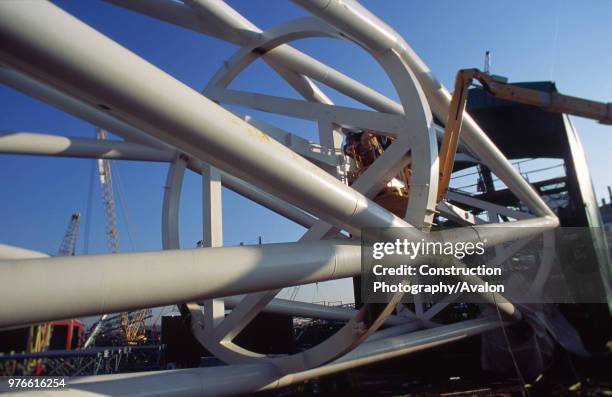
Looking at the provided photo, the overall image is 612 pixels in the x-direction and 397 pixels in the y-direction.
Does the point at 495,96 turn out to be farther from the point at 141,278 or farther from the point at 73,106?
the point at 141,278

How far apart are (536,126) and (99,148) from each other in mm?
21072

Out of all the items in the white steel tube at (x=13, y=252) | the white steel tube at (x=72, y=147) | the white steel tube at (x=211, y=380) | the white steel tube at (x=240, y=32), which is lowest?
the white steel tube at (x=211, y=380)

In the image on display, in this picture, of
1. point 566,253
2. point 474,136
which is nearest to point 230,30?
point 474,136

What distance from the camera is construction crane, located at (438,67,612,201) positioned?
32.0 feet

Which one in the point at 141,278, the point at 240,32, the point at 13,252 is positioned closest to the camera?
the point at 141,278

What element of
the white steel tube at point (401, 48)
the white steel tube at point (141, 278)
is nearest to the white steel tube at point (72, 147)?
the white steel tube at point (141, 278)

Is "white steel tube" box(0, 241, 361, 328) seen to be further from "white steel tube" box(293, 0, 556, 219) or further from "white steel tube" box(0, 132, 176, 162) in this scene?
"white steel tube" box(0, 132, 176, 162)

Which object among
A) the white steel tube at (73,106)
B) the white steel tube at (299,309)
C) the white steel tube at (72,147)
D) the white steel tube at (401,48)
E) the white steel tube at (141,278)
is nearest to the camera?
the white steel tube at (141,278)

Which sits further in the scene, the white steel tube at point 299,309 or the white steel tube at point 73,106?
the white steel tube at point 299,309

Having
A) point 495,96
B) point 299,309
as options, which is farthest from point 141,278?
point 495,96

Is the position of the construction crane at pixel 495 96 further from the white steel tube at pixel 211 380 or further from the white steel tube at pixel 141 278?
the white steel tube at pixel 141 278

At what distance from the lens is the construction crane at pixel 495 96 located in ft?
32.0

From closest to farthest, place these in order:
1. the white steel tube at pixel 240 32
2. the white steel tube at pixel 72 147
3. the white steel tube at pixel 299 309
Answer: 1. the white steel tube at pixel 72 147
2. the white steel tube at pixel 240 32
3. the white steel tube at pixel 299 309

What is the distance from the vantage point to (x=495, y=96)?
1159 cm
